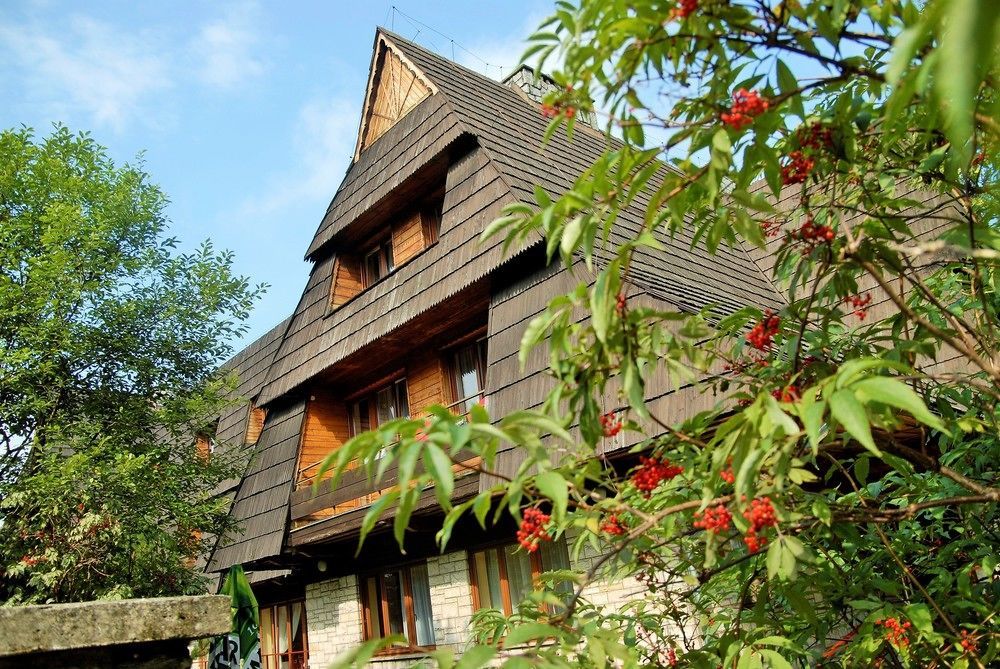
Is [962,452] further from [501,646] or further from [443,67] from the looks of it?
[443,67]

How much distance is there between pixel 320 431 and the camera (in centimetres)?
1102

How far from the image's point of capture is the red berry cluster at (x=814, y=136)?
2123mm

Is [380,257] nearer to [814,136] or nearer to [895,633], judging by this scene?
[814,136]

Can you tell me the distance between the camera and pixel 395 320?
9.34m

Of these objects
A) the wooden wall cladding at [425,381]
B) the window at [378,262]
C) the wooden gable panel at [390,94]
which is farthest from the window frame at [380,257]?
the wooden gable panel at [390,94]

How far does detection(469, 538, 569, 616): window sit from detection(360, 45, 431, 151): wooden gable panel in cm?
639

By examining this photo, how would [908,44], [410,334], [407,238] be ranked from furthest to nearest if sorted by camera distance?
[407,238]
[410,334]
[908,44]

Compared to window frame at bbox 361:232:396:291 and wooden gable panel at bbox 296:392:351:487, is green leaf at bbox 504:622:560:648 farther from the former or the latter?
window frame at bbox 361:232:396:291

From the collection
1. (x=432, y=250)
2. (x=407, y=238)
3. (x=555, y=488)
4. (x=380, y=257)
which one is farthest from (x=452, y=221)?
(x=555, y=488)

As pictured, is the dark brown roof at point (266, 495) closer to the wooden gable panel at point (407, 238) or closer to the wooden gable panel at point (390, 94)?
the wooden gable panel at point (407, 238)

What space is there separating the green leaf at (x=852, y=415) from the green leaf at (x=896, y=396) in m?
0.02

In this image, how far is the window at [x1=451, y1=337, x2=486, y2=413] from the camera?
941 cm

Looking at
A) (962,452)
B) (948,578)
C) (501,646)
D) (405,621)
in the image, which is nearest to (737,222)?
(501,646)

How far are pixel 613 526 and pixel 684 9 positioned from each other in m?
1.31
